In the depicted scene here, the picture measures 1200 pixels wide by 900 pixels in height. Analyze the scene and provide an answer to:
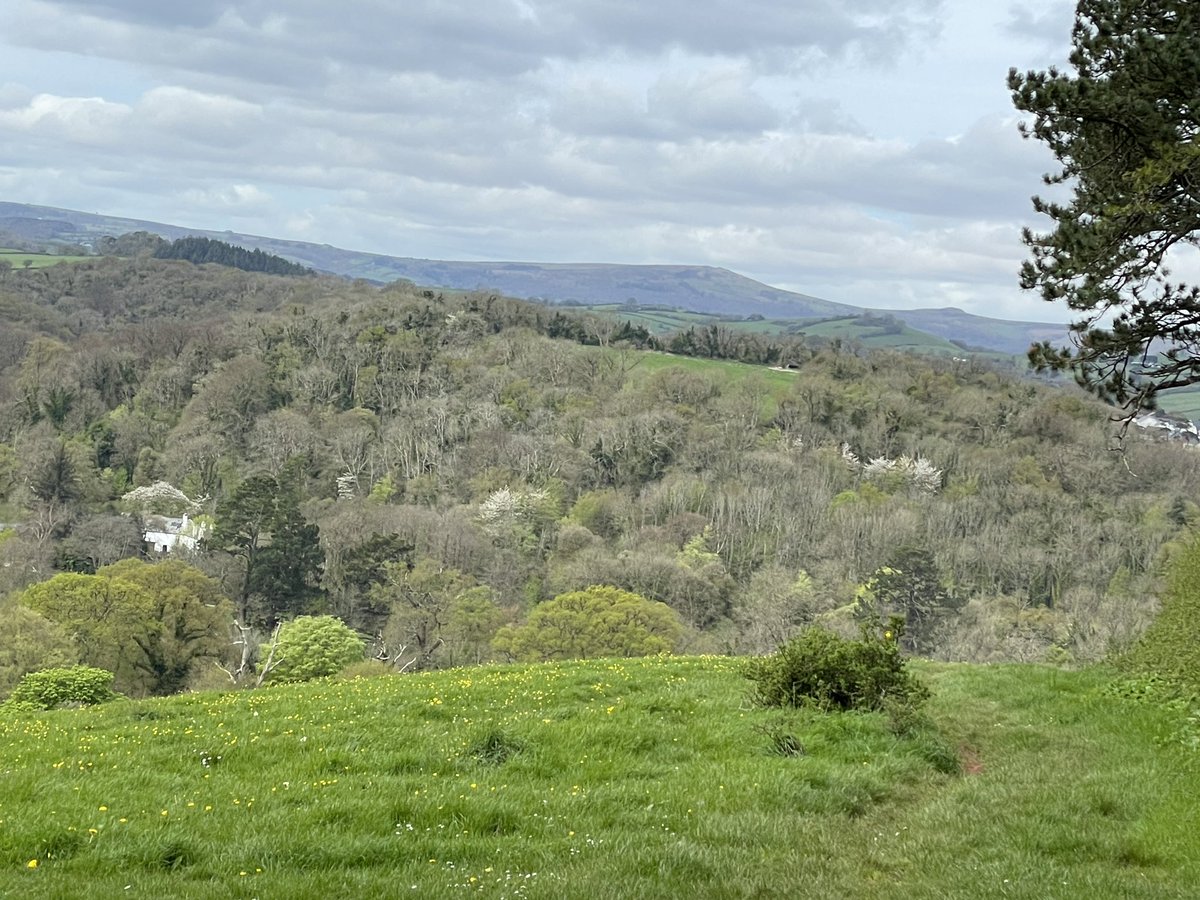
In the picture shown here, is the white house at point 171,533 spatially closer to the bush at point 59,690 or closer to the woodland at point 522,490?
the woodland at point 522,490

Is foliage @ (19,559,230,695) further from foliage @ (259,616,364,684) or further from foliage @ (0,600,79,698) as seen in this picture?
foliage @ (259,616,364,684)

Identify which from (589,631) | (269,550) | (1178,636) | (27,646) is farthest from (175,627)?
(1178,636)

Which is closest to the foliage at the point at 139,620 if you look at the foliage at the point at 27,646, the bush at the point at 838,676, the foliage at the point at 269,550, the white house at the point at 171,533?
the foliage at the point at 27,646

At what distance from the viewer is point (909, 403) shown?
13488 cm

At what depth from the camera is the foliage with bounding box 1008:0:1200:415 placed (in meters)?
10.6

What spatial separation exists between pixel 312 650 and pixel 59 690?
26309mm

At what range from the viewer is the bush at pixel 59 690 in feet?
71.7

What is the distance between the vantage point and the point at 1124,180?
11.3m

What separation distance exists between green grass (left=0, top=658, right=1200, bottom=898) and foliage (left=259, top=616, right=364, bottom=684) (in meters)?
31.9

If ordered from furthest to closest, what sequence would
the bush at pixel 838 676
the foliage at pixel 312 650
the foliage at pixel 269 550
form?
the foliage at pixel 269 550
the foliage at pixel 312 650
the bush at pixel 838 676

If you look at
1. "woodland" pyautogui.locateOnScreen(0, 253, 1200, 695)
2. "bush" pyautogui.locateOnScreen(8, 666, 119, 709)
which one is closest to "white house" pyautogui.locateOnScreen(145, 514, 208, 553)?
"woodland" pyautogui.locateOnScreen(0, 253, 1200, 695)

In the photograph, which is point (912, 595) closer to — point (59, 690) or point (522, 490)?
point (522, 490)

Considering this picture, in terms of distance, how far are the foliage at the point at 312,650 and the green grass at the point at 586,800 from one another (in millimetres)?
31942

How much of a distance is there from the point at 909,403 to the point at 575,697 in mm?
126630
